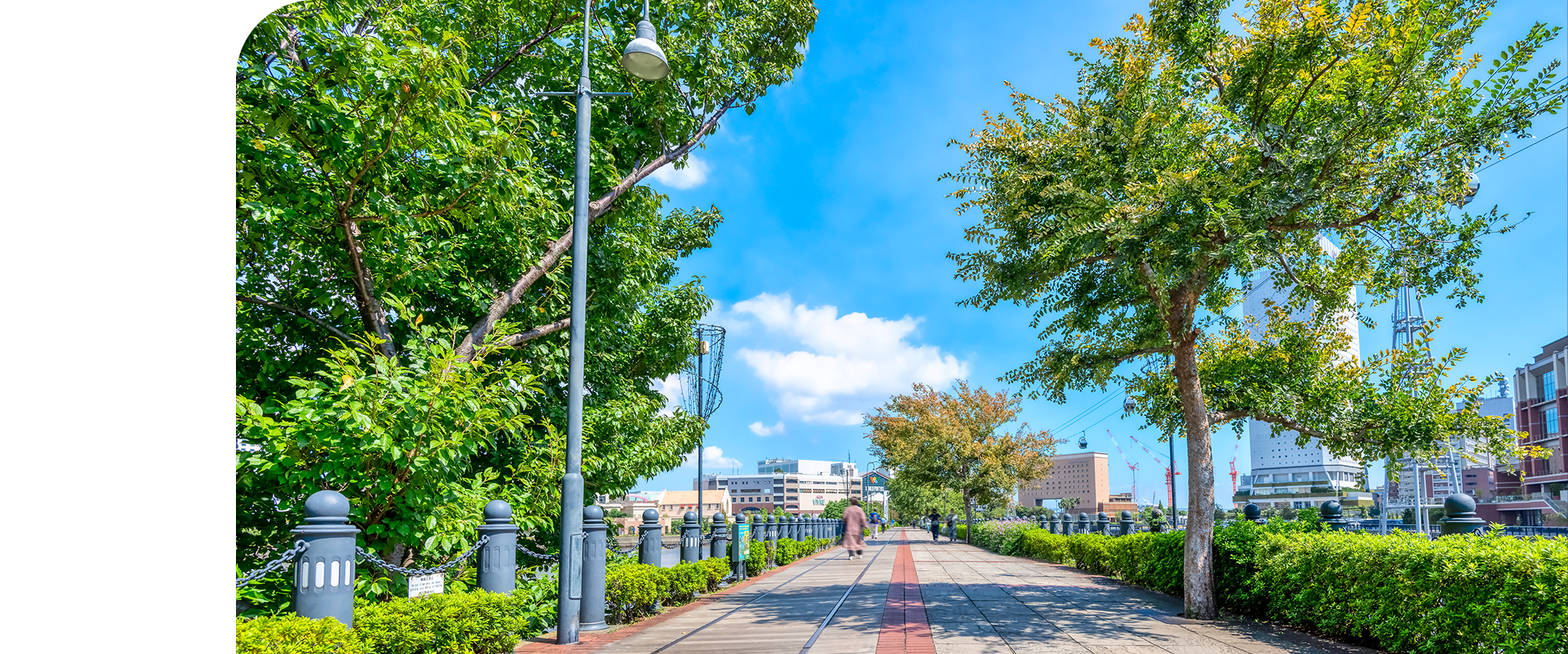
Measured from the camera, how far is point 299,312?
369 inches

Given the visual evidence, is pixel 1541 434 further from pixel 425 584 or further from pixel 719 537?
pixel 425 584

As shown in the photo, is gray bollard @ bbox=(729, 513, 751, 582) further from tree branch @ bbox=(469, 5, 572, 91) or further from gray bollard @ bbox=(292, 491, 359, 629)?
gray bollard @ bbox=(292, 491, 359, 629)

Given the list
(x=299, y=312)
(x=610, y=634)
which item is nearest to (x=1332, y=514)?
(x=610, y=634)

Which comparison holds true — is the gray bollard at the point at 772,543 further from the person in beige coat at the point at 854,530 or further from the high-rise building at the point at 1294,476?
the high-rise building at the point at 1294,476

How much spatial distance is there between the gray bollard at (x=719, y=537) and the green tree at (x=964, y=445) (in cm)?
1980

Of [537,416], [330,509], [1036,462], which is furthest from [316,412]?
[1036,462]

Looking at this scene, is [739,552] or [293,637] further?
[739,552]

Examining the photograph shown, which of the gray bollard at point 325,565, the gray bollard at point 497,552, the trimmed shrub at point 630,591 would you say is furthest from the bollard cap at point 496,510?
the gray bollard at point 325,565

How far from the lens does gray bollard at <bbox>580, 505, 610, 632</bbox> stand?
29.4 feet

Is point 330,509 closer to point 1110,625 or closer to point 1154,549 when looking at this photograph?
point 1110,625

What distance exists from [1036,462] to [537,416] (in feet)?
96.9

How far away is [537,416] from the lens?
39.9 ft

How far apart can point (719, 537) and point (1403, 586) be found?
1178 cm

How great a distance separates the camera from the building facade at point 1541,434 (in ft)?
204
